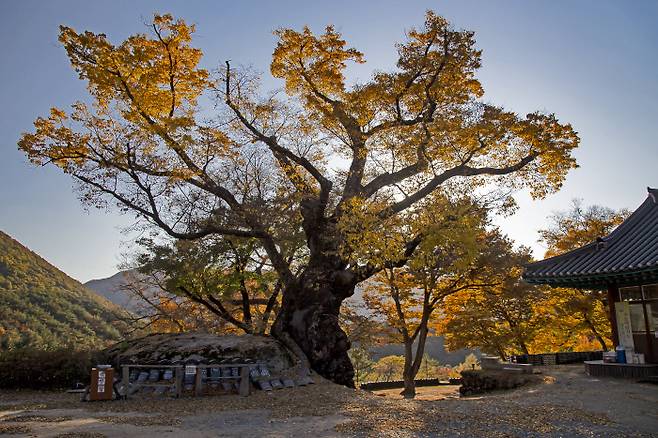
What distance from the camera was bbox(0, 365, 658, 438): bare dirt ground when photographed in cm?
658

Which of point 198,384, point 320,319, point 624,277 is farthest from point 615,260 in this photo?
point 198,384

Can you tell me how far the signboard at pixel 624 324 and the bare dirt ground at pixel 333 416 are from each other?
2.81 m

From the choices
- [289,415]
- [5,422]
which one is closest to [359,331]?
[289,415]

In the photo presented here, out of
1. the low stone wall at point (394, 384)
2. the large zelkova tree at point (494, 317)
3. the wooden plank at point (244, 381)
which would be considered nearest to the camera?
the wooden plank at point (244, 381)

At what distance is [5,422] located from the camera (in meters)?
7.36

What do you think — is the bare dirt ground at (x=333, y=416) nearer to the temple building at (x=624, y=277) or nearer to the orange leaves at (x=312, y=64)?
the temple building at (x=624, y=277)

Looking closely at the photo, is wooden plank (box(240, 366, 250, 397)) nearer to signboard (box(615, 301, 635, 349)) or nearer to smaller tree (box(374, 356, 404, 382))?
signboard (box(615, 301, 635, 349))

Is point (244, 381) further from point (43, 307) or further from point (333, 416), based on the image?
point (43, 307)

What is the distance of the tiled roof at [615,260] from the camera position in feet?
39.9

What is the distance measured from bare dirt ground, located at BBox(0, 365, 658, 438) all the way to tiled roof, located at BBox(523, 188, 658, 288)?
3069 millimetres

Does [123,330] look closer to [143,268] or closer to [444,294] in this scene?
[143,268]

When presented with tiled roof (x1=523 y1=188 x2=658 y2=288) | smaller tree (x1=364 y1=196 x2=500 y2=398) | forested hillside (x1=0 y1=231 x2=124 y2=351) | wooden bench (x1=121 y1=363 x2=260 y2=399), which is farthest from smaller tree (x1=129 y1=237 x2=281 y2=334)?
tiled roof (x1=523 y1=188 x2=658 y2=288)

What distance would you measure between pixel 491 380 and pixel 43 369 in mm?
14087

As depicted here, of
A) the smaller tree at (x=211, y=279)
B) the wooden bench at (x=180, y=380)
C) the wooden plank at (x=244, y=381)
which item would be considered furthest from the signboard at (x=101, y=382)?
the smaller tree at (x=211, y=279)
